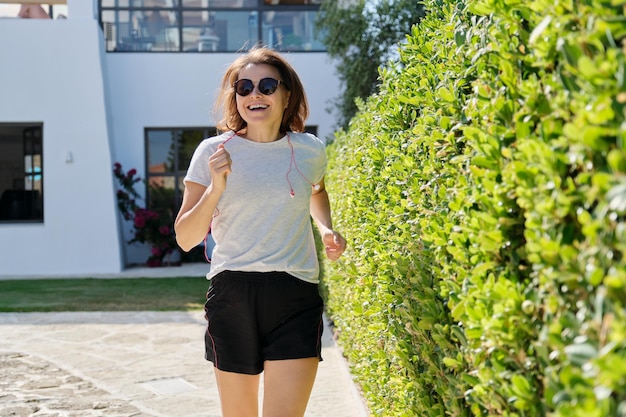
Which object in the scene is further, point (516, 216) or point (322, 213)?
point (322, 213)

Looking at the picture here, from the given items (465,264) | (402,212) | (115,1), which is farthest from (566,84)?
(115,1)

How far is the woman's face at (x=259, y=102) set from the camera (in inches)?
125

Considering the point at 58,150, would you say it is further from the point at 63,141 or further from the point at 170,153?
the point at 170,153

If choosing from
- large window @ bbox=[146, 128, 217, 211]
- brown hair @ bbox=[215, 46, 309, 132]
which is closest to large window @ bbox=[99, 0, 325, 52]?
large window @ bbox=[146, 128, 217, 211]

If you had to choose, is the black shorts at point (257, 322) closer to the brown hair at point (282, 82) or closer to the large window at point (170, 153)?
the brown hair at point (282, 82)

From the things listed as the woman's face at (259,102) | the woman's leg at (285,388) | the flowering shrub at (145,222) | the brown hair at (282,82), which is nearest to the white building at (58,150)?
the flowering shrub at (145,222)

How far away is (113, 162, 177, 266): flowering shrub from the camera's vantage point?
48.2ft

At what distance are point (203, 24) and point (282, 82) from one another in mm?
12905

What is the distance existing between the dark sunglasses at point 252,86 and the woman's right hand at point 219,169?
1.16ft

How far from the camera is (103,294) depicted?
11039 millimetres

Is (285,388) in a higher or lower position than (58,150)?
lower

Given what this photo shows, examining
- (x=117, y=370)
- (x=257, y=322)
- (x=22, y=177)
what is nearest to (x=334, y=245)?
(x=257, y=322)

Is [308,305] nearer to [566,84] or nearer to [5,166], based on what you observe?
[566,84]

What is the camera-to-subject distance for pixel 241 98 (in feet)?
10.4
